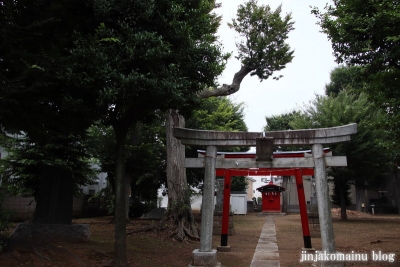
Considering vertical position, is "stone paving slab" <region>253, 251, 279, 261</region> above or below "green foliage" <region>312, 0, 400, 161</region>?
below

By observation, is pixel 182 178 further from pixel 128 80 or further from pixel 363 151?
pixel 363 151

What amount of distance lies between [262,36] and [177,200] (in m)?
7.84

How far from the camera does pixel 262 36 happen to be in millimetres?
14180

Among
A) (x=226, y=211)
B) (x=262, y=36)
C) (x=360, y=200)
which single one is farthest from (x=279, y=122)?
(x=226, y=211)

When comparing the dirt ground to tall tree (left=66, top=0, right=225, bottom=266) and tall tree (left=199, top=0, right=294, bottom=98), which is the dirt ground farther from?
tall tree (left=199, top=0, right=294, bottom=98)

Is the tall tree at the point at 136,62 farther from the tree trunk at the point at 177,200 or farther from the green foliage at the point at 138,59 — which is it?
the tree trunk at the point at 177,200

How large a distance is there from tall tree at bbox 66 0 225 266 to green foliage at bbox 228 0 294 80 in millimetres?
6199

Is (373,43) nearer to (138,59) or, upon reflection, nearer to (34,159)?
(138,59)

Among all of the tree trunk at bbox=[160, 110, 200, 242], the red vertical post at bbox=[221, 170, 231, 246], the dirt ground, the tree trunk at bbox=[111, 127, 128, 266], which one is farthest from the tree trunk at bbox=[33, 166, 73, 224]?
the red vertical post at bbox=[221, 170, 231, 246]

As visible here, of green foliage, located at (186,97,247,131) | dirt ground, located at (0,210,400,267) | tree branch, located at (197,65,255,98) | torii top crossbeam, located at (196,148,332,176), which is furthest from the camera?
green foliage, located at (186,97,247,131)

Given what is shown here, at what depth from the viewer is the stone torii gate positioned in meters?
7.93

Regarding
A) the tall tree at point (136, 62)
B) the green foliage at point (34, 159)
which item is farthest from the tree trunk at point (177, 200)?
the tall tree at point (136, 62)

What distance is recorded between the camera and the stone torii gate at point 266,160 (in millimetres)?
7934

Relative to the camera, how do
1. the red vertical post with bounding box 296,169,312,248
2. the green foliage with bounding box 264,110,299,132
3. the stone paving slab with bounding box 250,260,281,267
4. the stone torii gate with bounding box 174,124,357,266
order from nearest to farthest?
the stone torii gate with bounding box 174,124,357,266 < the stone paving slab with bounding box 250,260,281,267 < the red vertical post with bounding box 296,169,312,248 < the green foliage with bounding box 264,110,299,132
